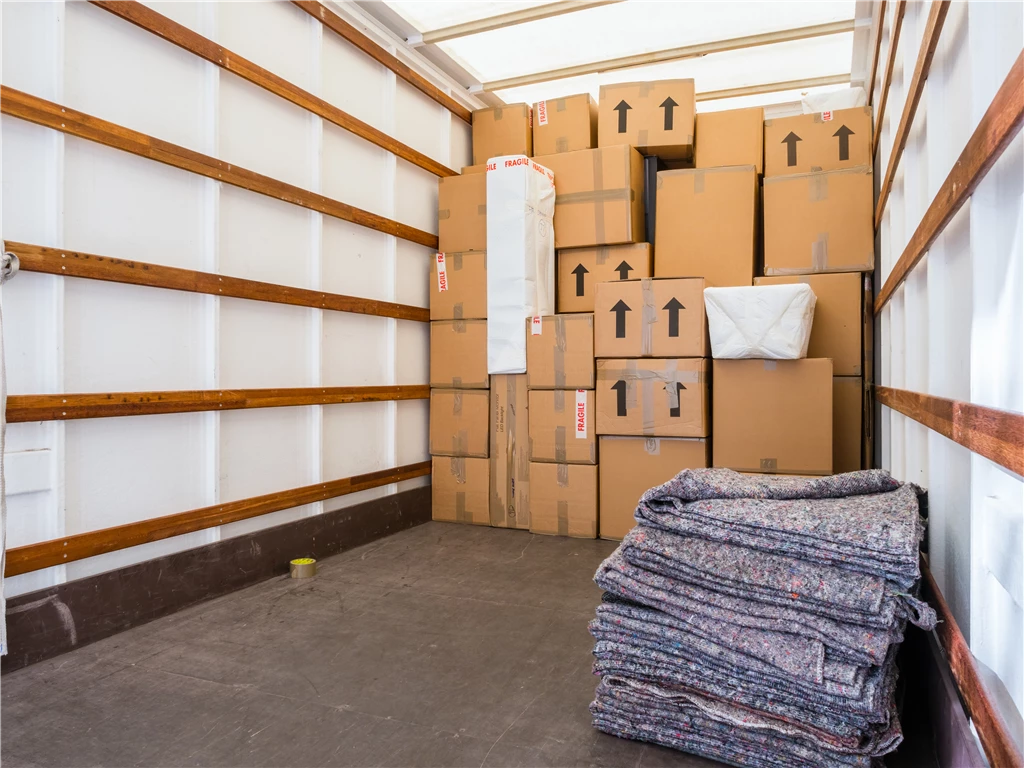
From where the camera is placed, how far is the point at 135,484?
99.8 inches

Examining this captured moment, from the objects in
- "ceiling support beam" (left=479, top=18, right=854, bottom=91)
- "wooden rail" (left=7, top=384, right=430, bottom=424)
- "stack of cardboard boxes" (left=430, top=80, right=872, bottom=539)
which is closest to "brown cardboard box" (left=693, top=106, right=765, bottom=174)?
"stack of cardboard boxes" (left=430, top=80, right=872, bottom=539)

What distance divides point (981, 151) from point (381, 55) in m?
3.50

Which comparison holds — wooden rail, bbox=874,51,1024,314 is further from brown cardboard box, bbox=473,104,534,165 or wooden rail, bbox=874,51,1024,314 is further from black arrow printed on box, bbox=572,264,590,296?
brown cardboard box, bbox=473,104,534,165

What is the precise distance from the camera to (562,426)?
3.86 metres

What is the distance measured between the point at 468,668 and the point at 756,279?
2654 millimetres

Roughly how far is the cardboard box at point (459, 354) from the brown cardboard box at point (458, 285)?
0.20 ft

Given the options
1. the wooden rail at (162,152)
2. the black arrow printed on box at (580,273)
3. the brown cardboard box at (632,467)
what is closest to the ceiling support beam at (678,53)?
the black arrow printed on box at (580,273)

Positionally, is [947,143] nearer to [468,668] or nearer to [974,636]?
[974,636]

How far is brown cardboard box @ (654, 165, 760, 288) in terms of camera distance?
3812 millimetres

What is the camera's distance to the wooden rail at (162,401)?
7.16ft

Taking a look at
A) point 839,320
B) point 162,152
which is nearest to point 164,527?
point 162,152

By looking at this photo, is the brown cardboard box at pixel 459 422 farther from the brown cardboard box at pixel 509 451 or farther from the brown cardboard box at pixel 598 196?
the brown cardboard box at pixel 598 196

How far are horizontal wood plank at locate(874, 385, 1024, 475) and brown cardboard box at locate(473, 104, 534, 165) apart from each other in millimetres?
3459

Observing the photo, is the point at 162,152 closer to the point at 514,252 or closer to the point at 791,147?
the point at 514,252
